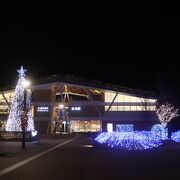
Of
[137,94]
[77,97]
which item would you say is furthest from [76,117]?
[137,94]

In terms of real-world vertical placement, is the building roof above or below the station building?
above

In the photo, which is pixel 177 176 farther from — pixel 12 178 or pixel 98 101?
pixel 98 101

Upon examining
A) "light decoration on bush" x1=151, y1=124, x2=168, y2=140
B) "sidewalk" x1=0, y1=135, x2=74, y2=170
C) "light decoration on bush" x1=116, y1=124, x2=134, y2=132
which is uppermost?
"light decoration on bush" x1=116, y1=124, x2=134, y2=132

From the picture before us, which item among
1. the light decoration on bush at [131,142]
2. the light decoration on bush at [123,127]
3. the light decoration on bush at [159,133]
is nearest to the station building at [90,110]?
the light decoration on bush at [123,127]

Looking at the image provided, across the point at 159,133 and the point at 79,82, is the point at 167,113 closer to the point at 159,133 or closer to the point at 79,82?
the point at 79,82

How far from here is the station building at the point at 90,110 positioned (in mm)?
89625

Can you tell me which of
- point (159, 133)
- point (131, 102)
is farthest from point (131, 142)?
point (131, 102)

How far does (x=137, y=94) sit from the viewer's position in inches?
3413

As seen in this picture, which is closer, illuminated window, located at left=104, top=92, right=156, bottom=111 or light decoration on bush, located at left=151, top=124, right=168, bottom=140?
light decoration on bush, located at left=151, top=124, right=168, bottom=140

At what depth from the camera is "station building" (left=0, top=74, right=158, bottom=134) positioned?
8962 cm

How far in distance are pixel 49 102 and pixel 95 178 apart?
75200 millimetres

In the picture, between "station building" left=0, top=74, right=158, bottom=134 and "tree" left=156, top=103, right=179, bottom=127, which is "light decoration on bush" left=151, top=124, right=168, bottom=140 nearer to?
"tree" left=156, top=103, right=179, bottom=127

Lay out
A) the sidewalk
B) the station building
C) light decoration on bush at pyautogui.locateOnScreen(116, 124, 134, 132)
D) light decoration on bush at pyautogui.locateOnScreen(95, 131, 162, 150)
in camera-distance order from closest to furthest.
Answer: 1. the sidewalk
2. light decoration on bush at pyautogui.locateOnScreen(95, 131, 162, 150)
3. the station building
4. light decoration on bush at pyautogui.locateOnScreen(116, 124, 134, 132)

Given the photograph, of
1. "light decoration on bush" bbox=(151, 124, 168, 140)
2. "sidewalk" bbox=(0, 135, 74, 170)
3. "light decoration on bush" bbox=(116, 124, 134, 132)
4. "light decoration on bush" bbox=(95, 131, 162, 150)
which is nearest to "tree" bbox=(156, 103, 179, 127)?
"light decoration on bush" bbox=(151, 124, 168, 140)
